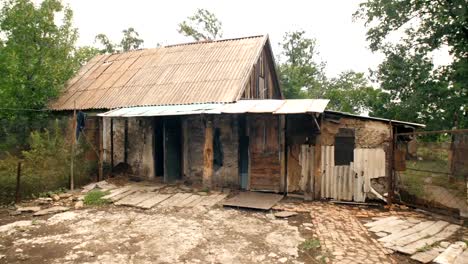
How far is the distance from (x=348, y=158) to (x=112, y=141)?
29.1 feet

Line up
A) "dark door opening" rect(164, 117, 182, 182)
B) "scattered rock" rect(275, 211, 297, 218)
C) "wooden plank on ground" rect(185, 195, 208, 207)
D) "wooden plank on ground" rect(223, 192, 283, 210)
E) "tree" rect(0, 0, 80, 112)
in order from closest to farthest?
1. "scattered rock" rect(275, 211, 297, 218)
2. "wooden plank on ground" rect(223, 192, 283, 210)
3. "wooden plank on ground" rect(185, 195, 208, 207)
4. "dark door opening" rect(164, 117, 182, 182)
5. "tree" rect(0, 0, 80, 112)

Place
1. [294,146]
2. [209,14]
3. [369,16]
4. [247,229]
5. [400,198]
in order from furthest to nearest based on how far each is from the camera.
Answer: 1. [209,14]
2. [369,16]
3. [294,146]
4. [400,198]
5. [247,229]

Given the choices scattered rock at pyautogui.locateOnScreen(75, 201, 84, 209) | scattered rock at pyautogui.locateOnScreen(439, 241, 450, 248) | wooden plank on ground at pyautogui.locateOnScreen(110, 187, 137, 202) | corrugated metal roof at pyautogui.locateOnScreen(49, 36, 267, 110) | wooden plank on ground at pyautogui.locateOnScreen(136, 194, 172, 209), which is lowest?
scattered rock at pyautogui.locateOnScreen(75, 201, 84, 209)

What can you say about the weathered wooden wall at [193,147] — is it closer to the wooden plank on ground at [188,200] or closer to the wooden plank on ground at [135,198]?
the wooden plank on ground at [188,200]

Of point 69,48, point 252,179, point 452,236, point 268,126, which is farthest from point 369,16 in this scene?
point 69,48

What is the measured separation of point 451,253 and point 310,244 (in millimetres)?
2235

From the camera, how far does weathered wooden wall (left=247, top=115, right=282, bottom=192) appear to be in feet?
30.9

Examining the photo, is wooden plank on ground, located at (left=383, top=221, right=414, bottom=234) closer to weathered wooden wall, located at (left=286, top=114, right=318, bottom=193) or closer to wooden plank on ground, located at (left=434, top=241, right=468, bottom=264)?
wooden plank on ground, located at (left=434, top=241, right=468, bottom=264)

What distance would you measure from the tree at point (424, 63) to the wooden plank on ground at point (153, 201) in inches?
517

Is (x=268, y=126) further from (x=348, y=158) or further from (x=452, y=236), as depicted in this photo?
(x=452, y=236)

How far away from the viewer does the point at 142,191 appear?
31.7ft

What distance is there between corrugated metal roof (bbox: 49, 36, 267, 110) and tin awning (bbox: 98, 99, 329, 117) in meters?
0.58

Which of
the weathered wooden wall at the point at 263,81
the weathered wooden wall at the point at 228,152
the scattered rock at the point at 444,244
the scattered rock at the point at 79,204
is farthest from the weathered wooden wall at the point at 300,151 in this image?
the scattered rock at the point at 79,204

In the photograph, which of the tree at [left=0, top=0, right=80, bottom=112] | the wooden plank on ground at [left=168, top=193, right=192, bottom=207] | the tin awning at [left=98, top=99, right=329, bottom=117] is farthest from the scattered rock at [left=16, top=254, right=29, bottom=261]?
the tree at [left=0, top=0, right=80, bottom=112]
